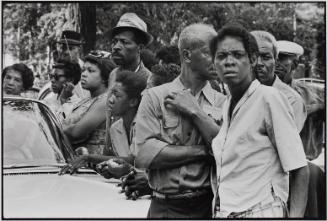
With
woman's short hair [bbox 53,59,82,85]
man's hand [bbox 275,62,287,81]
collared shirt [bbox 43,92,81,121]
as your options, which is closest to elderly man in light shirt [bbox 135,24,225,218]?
man's hand [bbox 275,62,287,81]

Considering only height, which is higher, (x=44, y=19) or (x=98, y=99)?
(x=44, y=19)

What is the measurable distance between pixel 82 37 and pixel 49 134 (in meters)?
2.20

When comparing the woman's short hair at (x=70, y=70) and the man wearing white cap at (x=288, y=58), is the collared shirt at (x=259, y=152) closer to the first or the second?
the man wearing white cap at (x=288, y=58)

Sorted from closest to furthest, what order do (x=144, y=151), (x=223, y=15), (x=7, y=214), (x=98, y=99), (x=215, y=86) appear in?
(x=144, y=151)
(x=7, y=214)
(x=215, y=86)
(x=98, y=99)
(x=223, y=15)

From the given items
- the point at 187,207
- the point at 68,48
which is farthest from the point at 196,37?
the point at 68,48

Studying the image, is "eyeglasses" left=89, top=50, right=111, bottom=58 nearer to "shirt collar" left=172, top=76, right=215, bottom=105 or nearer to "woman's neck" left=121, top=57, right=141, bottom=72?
"woman's neck" left=121, top=57, right=141, bottom=72

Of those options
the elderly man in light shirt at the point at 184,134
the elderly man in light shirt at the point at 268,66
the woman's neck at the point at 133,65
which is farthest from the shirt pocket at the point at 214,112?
the woman's neck at the point at 133,65

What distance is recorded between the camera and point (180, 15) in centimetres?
614

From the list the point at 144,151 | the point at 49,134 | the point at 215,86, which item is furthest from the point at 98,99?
the point at 144,151

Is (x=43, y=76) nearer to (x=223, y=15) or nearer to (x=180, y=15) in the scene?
(x=180, y=15)

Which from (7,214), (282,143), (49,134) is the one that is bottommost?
(7,214)

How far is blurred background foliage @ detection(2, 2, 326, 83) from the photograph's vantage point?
5578 millimetres

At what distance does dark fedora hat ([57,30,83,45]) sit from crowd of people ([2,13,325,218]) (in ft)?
5.54

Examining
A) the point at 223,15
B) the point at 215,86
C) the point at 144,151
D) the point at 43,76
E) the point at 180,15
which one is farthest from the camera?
the point at 43,76
